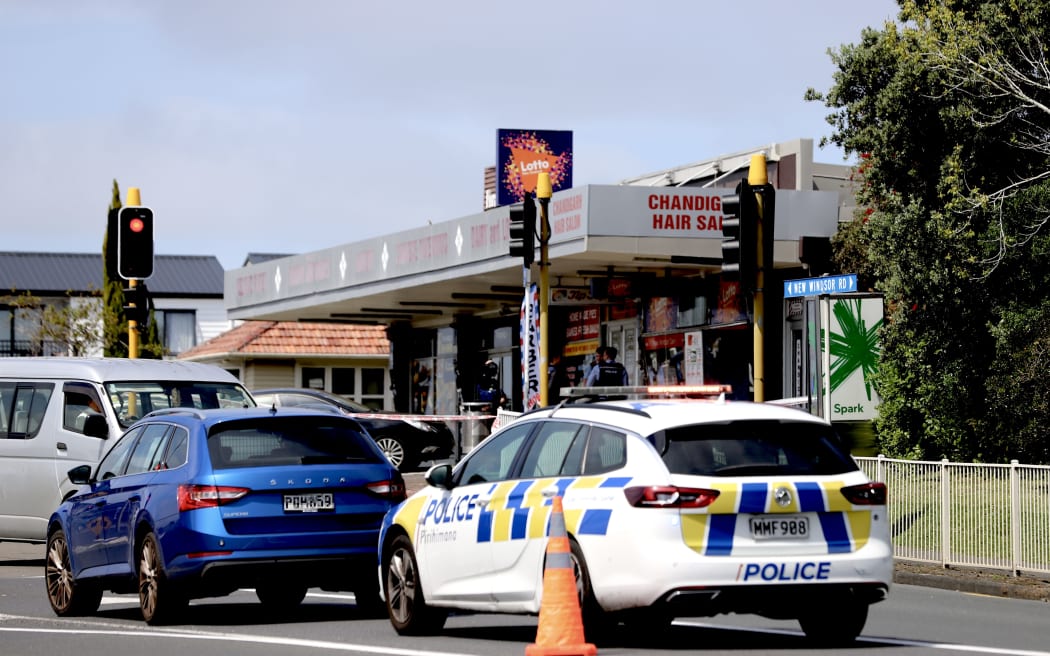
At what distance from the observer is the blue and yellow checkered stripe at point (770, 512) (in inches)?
369

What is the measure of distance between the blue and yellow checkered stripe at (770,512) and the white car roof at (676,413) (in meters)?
0.49

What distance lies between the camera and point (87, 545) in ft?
43.3

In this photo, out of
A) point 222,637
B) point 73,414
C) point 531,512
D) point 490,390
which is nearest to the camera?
point 531,512

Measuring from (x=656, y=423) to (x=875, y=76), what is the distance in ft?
51.8

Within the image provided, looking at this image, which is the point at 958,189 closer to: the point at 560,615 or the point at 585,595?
the point at 585,595

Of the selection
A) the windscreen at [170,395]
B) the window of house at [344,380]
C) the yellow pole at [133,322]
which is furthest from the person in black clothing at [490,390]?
the window of house at [344,380]

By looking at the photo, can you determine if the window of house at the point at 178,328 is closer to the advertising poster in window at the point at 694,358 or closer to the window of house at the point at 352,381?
the window of house at the point at 352,381

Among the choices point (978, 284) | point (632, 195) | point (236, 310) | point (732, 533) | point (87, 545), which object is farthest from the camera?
point (236, 310)

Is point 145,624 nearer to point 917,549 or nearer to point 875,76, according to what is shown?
point 917,549

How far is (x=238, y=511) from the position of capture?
1195 centimetres

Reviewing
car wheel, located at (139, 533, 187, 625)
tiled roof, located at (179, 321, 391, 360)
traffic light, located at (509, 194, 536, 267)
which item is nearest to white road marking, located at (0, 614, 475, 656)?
car wheel, located at (139, 533, 187, 625)

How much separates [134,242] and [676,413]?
12.6m

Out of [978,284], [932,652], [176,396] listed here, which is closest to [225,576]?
[932,652]

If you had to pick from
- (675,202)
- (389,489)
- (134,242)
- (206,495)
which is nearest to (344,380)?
(675,202)
